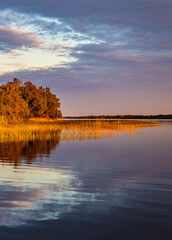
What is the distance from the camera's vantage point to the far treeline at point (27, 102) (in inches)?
2088

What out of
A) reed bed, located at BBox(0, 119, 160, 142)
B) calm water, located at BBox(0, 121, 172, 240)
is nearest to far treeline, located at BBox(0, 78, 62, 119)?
reed bed, located at BBox(0, 119, 160, 142)

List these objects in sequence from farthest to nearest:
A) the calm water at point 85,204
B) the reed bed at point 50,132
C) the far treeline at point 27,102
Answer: the far treeline at point 27,102
the reed bed at point 50,132
the calm water at point 85,204

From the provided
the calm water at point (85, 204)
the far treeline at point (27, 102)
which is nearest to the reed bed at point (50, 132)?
the far treeline at point (27, 102)

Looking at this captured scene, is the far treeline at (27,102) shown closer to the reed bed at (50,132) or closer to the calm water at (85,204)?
the reed bed at (50,132)

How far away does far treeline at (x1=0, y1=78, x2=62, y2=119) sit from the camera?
53031 mm

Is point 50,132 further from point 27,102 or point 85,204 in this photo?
point 27,102

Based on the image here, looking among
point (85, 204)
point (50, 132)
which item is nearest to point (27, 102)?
point (50, 132)

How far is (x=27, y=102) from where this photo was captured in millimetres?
100688

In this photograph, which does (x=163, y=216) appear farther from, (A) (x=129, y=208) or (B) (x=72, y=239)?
(B) (x=72, y=239)

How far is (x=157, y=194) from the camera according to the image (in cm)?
1028

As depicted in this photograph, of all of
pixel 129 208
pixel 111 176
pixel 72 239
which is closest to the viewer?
pixel 72 239

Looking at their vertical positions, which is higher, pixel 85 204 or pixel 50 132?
pixel 50 132

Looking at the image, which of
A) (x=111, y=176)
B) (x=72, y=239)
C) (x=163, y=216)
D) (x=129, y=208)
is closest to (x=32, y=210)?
(x=72, y=239)

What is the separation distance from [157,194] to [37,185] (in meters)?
4.70
